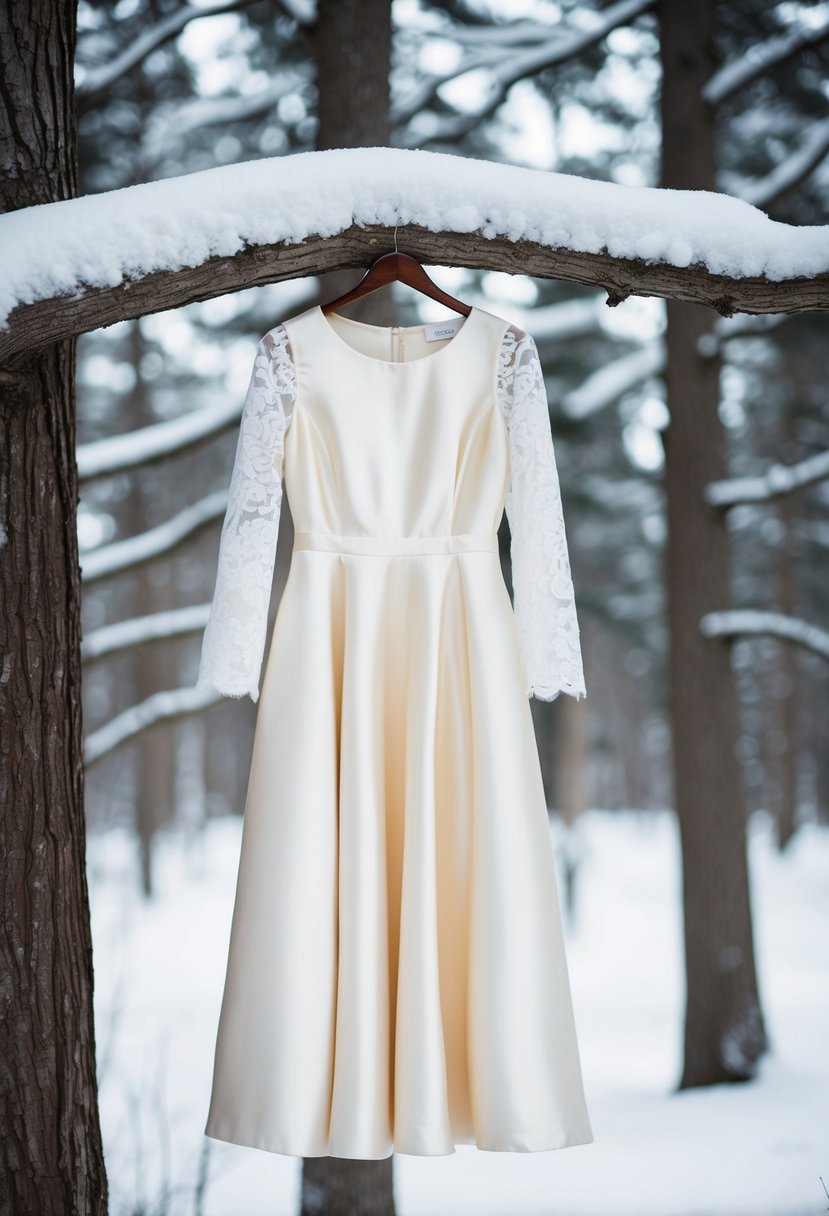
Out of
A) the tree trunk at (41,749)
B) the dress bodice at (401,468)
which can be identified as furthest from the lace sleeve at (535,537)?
the tree trunk at (41,749)

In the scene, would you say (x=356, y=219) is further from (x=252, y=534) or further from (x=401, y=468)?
(x=252, y=534)

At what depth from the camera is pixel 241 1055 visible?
1706 millimetres

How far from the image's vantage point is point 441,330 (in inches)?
75.9

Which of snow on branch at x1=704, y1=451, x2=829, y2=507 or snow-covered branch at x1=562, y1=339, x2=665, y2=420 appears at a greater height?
snow-covered branch at x1=562, y1=339, x2=665, y2=420

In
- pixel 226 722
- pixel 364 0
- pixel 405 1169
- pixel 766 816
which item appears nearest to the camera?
pixel 364 0

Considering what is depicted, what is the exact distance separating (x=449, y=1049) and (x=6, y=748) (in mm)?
953

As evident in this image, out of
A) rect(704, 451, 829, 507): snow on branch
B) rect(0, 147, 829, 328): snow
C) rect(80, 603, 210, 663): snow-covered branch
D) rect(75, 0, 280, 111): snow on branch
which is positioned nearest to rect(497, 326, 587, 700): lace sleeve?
rect(0, 147, 829, 328): snow

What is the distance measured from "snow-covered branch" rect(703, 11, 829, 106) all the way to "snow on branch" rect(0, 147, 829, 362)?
341 centimetres

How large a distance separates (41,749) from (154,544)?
2.11 meters

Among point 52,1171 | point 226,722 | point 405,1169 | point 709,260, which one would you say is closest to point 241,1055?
point 52,1171

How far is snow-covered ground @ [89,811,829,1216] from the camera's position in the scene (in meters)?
3.61

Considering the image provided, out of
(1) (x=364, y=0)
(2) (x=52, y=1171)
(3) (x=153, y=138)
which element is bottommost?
(2) (x=52, y=1171)

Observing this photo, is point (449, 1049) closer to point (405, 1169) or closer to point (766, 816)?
Answer: point (405, 1169)

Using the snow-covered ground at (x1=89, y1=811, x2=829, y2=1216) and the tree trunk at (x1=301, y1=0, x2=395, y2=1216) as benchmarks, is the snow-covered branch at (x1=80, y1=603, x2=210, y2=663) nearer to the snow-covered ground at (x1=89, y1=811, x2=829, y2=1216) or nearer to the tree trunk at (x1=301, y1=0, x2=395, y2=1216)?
the snow-covered ground at (x1=89, y1=811, x2=829, y2=1216)
